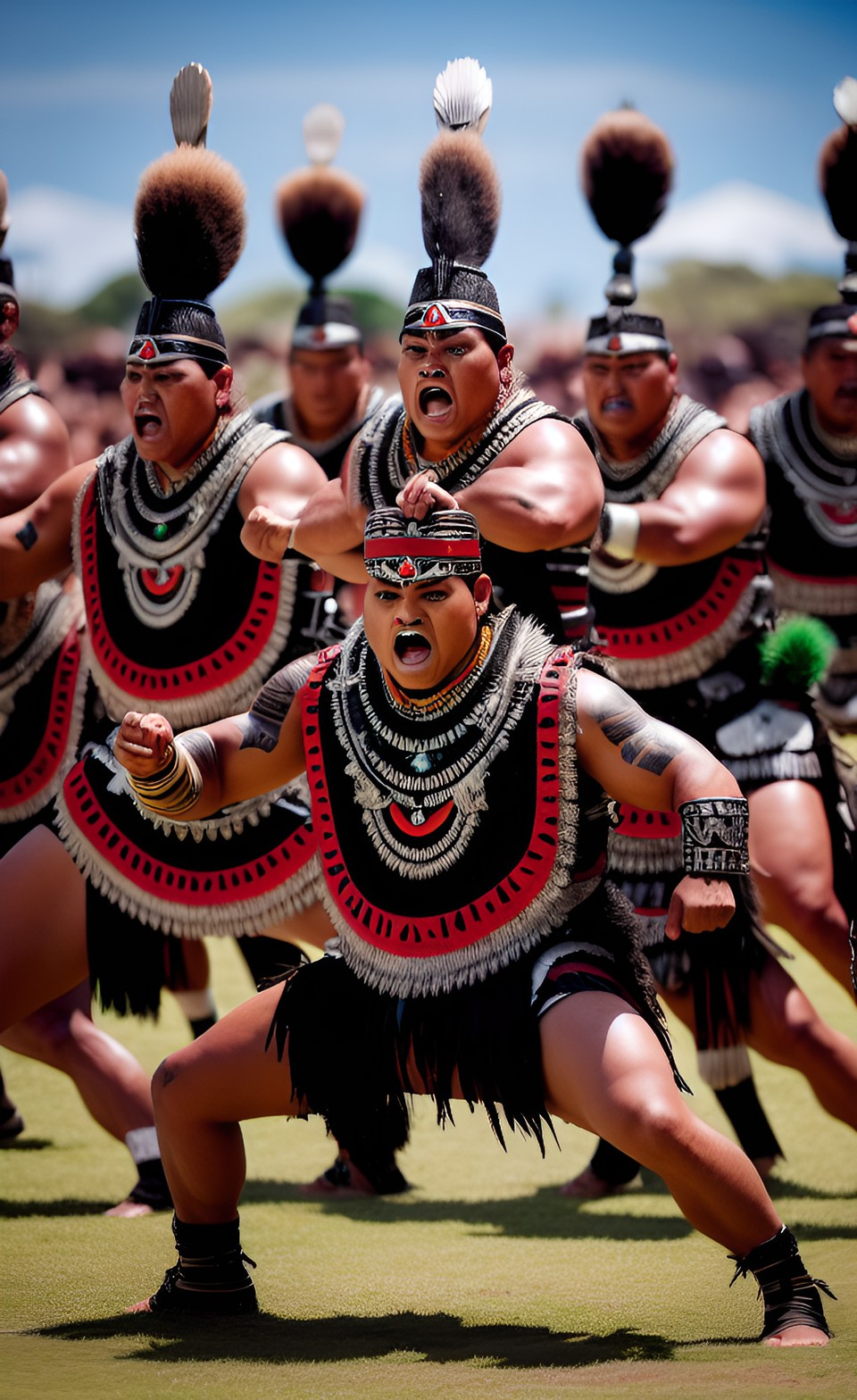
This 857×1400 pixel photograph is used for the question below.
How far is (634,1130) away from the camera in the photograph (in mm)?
2957

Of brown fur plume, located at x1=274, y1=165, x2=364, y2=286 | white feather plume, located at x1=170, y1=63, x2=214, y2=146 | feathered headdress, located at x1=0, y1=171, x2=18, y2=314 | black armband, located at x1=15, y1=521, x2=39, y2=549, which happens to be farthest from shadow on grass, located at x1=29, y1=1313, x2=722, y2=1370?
brown fur plume, located at x1=274, y1=165, x2=364, y2=286

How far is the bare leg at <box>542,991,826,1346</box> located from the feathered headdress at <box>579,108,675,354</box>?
2.62 m

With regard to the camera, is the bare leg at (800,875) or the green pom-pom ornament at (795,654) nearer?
the bare leg at (800,875)

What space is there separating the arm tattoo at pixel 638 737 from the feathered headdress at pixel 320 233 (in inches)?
158

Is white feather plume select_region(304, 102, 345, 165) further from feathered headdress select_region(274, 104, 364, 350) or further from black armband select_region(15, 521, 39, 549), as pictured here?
black armband select_region(15, 521, 39, 549)

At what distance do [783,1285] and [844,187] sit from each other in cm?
370

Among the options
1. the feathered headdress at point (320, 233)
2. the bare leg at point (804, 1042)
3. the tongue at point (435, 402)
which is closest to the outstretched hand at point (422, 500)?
the tongue at point (435, 402)

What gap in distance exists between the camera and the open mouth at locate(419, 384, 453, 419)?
3836 millimetres

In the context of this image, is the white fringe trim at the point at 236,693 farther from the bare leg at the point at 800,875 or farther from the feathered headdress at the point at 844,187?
the feathered headdress at the point at 844,187

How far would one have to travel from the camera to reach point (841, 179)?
5711 millimetres

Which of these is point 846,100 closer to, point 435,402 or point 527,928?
point 435,402

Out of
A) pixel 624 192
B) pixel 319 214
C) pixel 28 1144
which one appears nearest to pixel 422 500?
pixel 624 192

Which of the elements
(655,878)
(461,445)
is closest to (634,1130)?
(461,445)

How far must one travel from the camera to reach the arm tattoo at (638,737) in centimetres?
313
